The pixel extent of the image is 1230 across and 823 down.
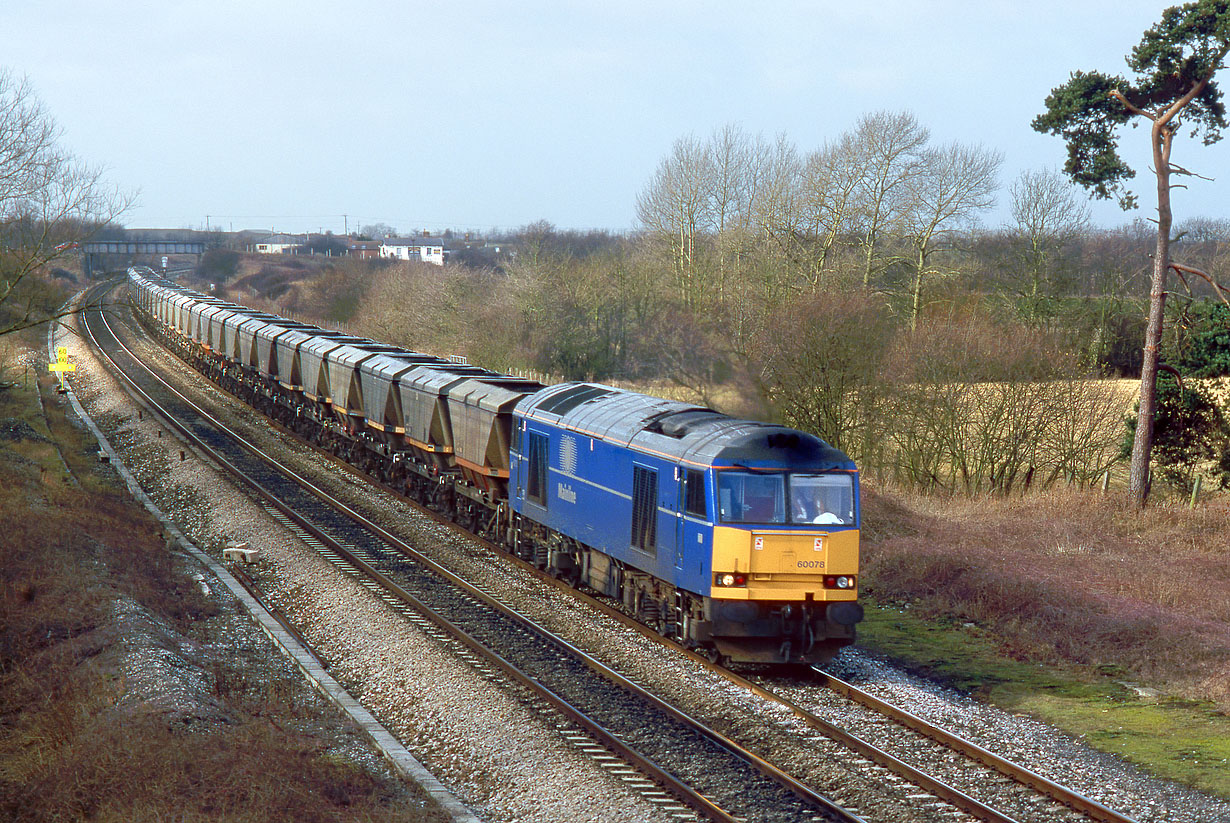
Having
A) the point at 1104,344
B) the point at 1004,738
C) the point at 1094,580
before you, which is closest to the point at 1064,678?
the point at 1004,738

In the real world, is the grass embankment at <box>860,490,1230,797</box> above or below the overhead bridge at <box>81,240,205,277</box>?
below

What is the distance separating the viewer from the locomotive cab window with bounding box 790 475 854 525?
12.8m

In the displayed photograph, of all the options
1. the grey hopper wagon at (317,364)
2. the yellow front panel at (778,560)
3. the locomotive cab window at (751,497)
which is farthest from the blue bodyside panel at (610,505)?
the grey hopper wagon at (317,364)

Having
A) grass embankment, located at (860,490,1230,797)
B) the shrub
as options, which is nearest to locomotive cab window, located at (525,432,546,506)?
grass embankment, located at (860,490,1230,797)

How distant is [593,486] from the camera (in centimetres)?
1605

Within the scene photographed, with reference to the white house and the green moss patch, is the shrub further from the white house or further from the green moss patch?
the white house

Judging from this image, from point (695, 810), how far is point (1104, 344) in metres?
31.8

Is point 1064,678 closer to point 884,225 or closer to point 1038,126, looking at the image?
point 1038,126

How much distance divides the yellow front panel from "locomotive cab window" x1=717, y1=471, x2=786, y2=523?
0.18 m

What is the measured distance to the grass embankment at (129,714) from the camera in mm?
8812

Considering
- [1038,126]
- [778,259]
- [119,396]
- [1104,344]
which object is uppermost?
[1038,126]

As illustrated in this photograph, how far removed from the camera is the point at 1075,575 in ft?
58.9

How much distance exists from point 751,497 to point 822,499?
860mm

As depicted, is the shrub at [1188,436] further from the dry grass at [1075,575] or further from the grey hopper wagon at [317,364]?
the grey hopper wagon at [317,364]
